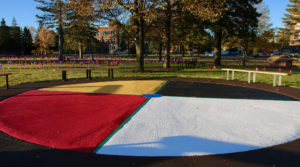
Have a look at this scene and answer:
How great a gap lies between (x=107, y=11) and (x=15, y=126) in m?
14.0

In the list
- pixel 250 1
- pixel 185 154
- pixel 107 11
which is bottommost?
pixel 185 154

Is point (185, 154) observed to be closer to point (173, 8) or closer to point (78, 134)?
point (78, 134)

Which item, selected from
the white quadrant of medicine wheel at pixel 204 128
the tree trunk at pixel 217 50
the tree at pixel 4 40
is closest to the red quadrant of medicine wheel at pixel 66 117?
the white quadrant of medicine wheel at pixel 204 128

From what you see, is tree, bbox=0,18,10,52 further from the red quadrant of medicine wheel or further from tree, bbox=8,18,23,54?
the red quadrant of medicine wheel

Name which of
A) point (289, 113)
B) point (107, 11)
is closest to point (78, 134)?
point (289, 113)

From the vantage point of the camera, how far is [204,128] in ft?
16.9

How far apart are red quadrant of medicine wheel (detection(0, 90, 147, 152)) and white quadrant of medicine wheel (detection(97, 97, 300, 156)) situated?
17.7 inches

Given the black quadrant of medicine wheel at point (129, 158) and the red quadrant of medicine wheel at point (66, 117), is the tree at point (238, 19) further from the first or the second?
the black quadrant of medicine wheel at point (129, 158)

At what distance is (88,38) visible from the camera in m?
43.0

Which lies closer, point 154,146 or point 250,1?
point 154,146

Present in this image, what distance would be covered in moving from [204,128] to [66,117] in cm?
365

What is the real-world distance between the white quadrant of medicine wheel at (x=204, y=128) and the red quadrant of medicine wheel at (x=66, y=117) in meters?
0.45

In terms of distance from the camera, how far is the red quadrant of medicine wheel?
14.7ft

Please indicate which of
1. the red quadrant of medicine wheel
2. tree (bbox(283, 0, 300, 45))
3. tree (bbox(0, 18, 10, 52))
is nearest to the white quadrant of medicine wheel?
the red quadrant of medicine wheel
